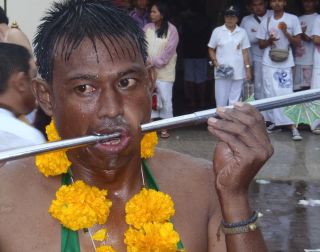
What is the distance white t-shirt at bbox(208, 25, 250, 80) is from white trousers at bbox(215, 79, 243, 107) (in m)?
0.19

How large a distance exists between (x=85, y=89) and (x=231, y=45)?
7.42 metres

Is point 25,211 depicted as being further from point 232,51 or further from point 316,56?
point 316,56

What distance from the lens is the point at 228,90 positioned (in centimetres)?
983

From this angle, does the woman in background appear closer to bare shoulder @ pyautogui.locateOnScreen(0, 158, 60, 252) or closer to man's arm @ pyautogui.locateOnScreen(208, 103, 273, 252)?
bare shoulder @ pyautogui.locateOnScreen(0, 158, 60, 252)

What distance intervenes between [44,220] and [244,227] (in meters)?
0.59

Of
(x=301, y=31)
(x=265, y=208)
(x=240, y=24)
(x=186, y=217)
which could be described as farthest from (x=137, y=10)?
(x=186, y=217)

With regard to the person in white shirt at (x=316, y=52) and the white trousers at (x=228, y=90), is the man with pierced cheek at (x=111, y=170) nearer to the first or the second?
the white trousers at (x=228, y=90)

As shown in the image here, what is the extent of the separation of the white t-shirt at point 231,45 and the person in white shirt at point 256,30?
1.13 feet

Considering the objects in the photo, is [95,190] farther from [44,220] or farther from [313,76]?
[313,76]

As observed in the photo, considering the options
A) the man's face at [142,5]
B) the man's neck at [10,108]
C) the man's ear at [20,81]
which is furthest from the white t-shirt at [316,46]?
the man's neck at [10,108]

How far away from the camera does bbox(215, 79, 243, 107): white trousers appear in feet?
32.0

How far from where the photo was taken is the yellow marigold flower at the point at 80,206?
2.24m

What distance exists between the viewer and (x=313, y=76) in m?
9.91

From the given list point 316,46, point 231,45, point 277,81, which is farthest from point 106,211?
point 316,46
